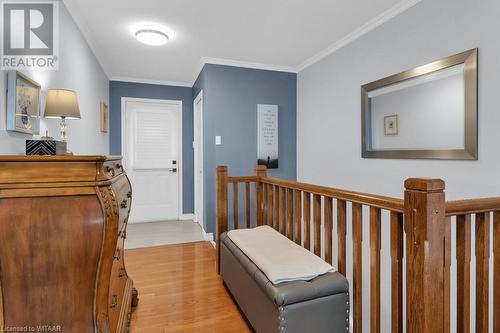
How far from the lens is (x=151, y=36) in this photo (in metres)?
2.84

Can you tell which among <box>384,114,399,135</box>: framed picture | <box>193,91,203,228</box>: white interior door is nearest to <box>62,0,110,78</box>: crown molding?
<box>193,91,203,228</box>: white interior door

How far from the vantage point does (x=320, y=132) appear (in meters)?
3.62

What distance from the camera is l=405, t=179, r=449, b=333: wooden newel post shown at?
970 mm

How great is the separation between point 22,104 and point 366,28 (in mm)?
2844

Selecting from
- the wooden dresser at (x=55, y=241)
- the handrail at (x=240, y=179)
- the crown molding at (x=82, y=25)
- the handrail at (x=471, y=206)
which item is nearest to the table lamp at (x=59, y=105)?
the wooden dresser at (x=55, y=241)

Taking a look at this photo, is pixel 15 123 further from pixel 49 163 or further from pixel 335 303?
pixel 335 303

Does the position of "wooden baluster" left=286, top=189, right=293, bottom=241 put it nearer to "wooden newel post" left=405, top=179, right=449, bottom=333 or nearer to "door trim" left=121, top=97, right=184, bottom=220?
"wooden newel post" left=405, top=179, right=449, bottom=333

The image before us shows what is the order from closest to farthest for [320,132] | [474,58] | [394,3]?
1. [474,58]
2. [394,3]
3. [320,132]

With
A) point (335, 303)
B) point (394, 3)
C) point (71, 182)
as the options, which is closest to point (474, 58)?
point (394, 3)

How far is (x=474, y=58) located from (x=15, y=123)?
2774mm

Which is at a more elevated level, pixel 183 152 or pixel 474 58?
pixel 474 58

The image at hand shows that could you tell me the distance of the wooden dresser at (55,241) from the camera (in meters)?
1.10

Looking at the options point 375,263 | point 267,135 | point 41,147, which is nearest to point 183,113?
point 267,135

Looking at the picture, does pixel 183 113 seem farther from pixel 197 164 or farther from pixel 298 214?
pixel 298 214
